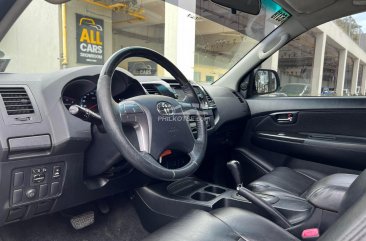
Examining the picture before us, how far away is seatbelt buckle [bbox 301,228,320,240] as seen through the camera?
133 cm

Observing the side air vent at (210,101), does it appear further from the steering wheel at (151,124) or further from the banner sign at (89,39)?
the banner sign at (89,39)

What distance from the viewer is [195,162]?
130cm

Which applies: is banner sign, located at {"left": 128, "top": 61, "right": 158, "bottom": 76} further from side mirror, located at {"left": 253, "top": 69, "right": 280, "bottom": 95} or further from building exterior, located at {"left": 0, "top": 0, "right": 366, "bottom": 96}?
side mirror, located at {"left": 253, "top": 69, "right": 280, "bottom": 95}

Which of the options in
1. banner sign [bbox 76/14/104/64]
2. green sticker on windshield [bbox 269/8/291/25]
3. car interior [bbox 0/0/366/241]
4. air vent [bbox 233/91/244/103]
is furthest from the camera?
banner sign [bbox 76/14/104/64]

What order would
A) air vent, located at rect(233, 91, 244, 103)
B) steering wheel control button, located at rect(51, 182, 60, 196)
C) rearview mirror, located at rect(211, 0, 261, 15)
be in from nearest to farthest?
1. steering wheel control button, located at rect(51, 182, 60, 196)
2. rearview mirror, located at rect(211, 0, 261, 15)
3. air vent, located at rect(233, 91, 244, 103)

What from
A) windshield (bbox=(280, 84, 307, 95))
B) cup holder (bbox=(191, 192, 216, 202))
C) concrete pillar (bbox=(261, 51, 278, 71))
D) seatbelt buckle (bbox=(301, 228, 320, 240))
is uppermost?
concrete pillar (bbox=(261, 51, 278, 71))

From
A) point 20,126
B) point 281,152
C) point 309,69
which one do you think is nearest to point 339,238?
point 20,126

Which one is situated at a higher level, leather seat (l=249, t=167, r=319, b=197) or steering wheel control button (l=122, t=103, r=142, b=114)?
steering wheel control button (l=122, t=103, r=142, b=114)

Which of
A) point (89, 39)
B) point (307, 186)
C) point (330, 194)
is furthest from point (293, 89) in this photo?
point (89, 39)

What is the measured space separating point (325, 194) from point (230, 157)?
1.32 meters

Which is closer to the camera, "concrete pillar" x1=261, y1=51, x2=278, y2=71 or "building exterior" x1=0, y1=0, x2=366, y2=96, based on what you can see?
"building exterior" x1=0, y1=0, x2=366, y2=96

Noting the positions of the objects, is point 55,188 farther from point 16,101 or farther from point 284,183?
point 284,183

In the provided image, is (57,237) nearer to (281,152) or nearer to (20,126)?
(20,126)

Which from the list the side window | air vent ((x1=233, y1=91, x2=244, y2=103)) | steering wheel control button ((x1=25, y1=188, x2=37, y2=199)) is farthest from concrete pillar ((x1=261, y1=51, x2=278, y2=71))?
steering wheel control button ((x1=25, y1=188, x2=37, y2=199))
